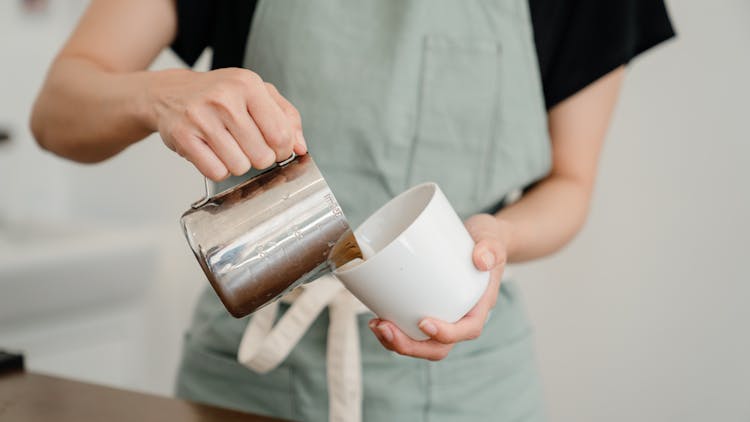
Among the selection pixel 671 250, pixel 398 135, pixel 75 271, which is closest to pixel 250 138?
pixel 398 135

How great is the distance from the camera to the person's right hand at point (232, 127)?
0.60 metres

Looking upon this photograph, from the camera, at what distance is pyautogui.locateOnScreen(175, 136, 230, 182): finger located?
2.00ft

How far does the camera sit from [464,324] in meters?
0.70

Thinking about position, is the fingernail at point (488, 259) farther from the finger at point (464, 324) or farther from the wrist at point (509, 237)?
the wrist at point (509, 237)

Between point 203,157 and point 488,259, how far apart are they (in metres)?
0.24

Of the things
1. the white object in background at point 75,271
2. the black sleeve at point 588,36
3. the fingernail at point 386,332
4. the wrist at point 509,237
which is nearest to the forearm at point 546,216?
the wrist at point 509,237

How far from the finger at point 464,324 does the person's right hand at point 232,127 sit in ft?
0.59

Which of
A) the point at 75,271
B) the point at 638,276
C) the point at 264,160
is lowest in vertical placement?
the point at 638,276

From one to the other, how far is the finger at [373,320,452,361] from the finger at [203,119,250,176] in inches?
7.2

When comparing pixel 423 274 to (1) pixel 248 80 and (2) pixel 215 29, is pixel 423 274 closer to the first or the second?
(1) pixel 248 80

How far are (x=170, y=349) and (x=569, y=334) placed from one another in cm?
117

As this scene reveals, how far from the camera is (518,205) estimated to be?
97cm

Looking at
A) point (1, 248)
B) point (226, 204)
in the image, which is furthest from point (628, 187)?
point (1, 248)

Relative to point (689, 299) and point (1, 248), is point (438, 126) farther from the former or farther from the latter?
point (1, 248)
